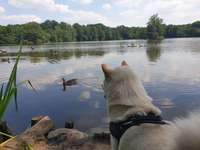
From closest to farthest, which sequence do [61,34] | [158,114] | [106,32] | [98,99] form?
[158,114] < [98,99] < [61,34] < [106,32]

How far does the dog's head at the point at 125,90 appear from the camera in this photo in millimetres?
3623

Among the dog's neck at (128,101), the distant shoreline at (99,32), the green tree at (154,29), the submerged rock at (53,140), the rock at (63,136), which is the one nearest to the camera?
the dog's neck at (128,101)

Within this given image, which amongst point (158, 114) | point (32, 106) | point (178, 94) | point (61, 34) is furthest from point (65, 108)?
point (61, 34)

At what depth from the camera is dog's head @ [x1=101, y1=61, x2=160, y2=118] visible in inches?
143

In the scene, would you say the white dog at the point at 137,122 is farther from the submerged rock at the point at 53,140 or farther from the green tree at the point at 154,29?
the green tree at the point at 154,29

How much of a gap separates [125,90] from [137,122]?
0.47m

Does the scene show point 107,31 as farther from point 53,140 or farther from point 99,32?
point 53,140

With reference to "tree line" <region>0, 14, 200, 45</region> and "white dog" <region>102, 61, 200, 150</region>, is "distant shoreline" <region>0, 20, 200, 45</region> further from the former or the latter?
"white dog" <region>102, 61, 200, 150</region>

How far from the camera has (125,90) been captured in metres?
3.70

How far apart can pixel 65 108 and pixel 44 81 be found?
26.5ft

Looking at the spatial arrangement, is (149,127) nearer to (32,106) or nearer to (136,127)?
(136,127)

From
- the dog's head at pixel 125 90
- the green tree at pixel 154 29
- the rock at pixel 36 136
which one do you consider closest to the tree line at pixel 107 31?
the green tree at pixel 154 29

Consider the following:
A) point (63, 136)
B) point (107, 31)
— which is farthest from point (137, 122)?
point (107, 31)

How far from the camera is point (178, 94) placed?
50.9 ft
